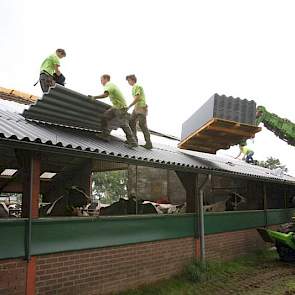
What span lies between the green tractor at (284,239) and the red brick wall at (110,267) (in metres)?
3.34

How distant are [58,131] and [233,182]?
8.70 m

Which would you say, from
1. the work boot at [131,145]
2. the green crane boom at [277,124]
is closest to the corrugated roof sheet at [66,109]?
the work boot at [131,145]

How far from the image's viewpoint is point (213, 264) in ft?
31.8

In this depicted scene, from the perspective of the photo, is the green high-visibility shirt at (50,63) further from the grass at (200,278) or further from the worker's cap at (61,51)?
the grass at (200,278)

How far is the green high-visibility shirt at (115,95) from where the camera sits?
8203mm

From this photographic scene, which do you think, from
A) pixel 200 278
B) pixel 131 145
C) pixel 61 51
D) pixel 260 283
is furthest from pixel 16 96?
pixel 260 283

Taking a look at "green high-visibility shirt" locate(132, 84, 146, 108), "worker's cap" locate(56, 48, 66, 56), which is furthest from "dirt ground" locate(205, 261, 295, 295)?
"worker's cap" locate(56, 48, 66, 56)

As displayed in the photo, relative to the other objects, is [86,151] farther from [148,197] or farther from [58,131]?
[148,197]

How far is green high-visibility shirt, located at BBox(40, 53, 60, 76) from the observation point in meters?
8.41

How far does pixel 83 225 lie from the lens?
6516 mm

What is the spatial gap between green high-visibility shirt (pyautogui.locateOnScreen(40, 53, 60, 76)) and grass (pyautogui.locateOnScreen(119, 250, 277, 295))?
15.7 feet

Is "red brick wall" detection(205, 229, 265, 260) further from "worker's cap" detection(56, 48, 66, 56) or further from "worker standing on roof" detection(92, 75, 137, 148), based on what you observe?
"worker's cap" detection(56, 48, 66, 56)

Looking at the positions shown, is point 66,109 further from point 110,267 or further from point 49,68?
point 110,267

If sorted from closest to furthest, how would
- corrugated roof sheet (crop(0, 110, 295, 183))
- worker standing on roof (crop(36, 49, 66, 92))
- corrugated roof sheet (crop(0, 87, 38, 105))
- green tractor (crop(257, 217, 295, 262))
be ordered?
1. corrugated roof sheet (crop(0, 110, 295, 183))
2. worker standing on roof (crop(36, 49, 66, 92))
3. green tractor (crop(257, 217, 295, 262))
4. corrugated roof sheet (crop(0, 87, 38, 105))
